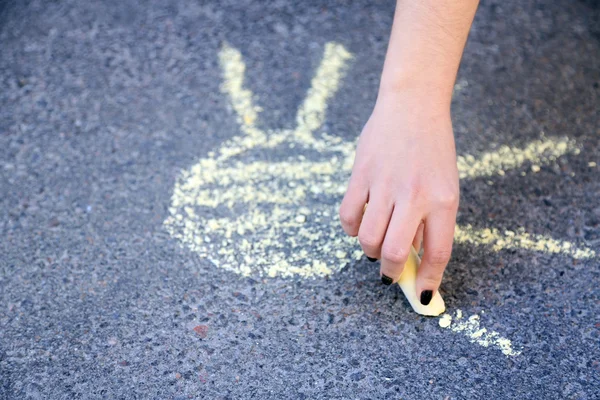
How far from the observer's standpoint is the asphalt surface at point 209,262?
3.94 feet

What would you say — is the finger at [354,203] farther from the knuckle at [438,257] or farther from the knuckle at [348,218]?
the knuckle at [438,257]

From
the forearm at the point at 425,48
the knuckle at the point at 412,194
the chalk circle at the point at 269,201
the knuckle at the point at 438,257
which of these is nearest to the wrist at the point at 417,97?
the forearm at the point at 425,48

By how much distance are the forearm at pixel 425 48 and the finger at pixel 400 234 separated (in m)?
0.25

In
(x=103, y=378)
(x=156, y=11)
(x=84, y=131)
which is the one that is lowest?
(x=103, y=378)

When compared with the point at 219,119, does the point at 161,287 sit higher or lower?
lower

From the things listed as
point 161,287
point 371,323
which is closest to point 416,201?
point 371,323

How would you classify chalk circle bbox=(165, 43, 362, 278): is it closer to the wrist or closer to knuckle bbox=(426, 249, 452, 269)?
knuckle bbox=(426, 249, 452, 269)

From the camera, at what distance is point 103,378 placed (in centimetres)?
119

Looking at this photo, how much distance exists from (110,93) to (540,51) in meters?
1.30

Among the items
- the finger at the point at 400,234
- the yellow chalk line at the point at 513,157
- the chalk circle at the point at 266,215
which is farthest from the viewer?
the yellow chalk line at the point at 513,157

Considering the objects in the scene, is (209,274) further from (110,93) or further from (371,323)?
(110,93)

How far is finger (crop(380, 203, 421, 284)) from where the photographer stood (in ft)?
3.75

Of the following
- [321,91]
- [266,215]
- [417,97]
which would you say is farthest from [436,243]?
[321,91]

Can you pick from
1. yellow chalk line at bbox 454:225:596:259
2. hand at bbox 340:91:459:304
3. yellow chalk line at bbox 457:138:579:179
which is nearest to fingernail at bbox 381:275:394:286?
hand at bbox 340:91:459:304
